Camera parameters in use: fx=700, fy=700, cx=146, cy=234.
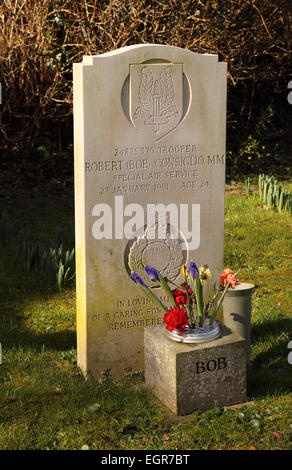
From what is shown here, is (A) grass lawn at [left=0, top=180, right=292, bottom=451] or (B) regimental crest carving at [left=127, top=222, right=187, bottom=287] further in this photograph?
(B) regimental crest carving at [left=127, top=222, right=187, bottom=287]

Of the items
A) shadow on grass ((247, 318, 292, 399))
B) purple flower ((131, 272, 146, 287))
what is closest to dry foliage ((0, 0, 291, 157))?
shadow on grass ((247, 318, 292, 399))

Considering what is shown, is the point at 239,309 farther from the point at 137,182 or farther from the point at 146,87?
the point at 146,87

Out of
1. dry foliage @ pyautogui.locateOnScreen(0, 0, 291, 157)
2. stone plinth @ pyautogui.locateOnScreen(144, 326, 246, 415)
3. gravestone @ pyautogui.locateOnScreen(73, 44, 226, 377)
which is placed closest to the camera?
stone plinth @ pyautogui.locateOnScreen(144, 326, 246, 415)

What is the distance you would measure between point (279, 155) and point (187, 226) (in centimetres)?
661

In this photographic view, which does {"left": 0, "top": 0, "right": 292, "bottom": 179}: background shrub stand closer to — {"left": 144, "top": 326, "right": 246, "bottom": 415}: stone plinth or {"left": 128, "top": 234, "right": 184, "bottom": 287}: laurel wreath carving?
{"left": 128, "top": 234, "right": 184, "bottom": 287}: laurel wreath carving

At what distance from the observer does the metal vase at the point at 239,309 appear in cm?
474

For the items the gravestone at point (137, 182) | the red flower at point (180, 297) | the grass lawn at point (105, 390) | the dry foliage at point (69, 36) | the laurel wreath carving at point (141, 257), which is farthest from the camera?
the dry foliage at point (69, 36)

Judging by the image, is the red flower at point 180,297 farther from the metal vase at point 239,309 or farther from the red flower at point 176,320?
the metal vase at point 239,309

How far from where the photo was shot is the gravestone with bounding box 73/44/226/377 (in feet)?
14.4

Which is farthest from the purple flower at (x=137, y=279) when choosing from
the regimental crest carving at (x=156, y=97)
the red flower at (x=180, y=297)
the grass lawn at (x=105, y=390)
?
the regimental crest carving at (x=156, y=97)

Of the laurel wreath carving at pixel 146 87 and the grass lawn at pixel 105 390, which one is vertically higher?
the laurel wreath carving at pixel 146 87

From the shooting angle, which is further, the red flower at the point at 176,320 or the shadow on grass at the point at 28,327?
the shadow on grass at the point at 28,327

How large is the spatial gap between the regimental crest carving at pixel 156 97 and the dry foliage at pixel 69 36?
436cm

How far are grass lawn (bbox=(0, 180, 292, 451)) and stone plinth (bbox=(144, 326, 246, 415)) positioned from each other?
0.27 feet
